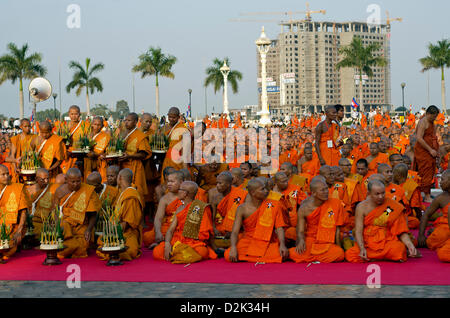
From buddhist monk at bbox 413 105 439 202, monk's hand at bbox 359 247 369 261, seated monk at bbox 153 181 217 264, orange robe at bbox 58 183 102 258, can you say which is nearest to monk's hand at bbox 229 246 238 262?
seated monk at bbox 153 181 217 264

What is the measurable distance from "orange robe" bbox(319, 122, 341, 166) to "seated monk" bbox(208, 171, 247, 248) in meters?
2.85

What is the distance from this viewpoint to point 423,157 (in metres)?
12.3

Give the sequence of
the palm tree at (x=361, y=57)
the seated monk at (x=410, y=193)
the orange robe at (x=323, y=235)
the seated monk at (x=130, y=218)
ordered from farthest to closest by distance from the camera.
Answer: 1. the palm tree at (x=361, y=57)
2. the seated monk at (x=410, y=193)
3. the seated monk at (x=130, y=218)
4. the orange robe at (x=323, y=235)

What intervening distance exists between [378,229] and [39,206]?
15.6ft

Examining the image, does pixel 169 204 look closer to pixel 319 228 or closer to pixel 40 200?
pixel 40 200

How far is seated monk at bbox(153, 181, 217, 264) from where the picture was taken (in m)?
8.50

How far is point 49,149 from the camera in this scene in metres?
11.1

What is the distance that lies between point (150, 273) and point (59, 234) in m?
1.41

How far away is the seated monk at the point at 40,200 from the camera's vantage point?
30.7ft

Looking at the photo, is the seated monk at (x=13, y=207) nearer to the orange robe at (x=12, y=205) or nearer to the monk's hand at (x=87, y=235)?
the orange robe at (x=12, y=205)

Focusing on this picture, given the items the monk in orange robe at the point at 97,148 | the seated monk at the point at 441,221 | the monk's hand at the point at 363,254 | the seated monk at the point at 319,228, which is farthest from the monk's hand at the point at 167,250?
the seated monk at the point at 441,221

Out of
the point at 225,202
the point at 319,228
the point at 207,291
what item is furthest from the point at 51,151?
the point at 207,291

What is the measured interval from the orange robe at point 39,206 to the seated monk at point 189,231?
70.3 inches

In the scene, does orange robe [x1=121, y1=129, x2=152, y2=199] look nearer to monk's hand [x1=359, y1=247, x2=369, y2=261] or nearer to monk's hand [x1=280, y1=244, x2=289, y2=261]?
monk's hand [x1=280, y1=244, x2=289, y2=261]
